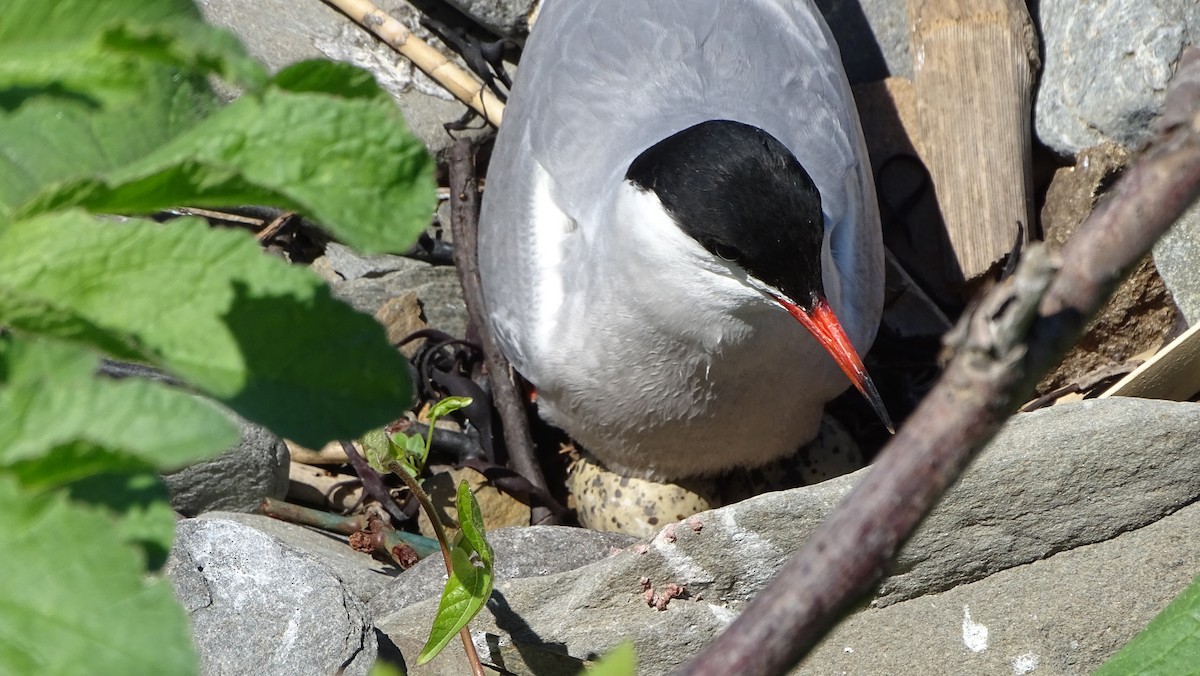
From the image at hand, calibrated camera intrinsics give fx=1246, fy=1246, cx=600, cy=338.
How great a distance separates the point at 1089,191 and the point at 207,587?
2.54m

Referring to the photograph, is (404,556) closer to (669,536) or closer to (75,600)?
(669,536)

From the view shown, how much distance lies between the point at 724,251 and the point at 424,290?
1652mm

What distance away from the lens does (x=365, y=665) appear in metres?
1.98

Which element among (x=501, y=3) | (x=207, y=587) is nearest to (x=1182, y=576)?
(x=207, y=587)

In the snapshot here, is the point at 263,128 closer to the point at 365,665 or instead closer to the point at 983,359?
the point at 983,359

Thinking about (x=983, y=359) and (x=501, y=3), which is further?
(x=501, y=3)

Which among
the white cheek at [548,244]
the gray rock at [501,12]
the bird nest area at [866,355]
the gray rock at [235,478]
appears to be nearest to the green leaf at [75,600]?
the gray rock at [235,478]

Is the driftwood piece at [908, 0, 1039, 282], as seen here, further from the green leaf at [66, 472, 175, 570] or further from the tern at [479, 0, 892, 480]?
the green leaf at [66, 472, 175, 570]

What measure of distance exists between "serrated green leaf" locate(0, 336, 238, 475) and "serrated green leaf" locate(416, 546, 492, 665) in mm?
1475

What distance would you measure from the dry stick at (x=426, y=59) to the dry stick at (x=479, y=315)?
0.51ft

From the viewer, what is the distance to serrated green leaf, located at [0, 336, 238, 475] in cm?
40

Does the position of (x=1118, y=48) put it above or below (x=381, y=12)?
above

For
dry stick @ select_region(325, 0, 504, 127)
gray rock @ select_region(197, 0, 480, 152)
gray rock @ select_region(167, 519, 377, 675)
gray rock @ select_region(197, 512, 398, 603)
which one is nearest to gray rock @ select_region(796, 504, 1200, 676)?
gray rock @ select_region(167, 519, 377, 675)

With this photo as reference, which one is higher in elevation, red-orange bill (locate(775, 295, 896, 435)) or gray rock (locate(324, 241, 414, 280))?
red-orange bill (locate(775, 295, 896, 435))
